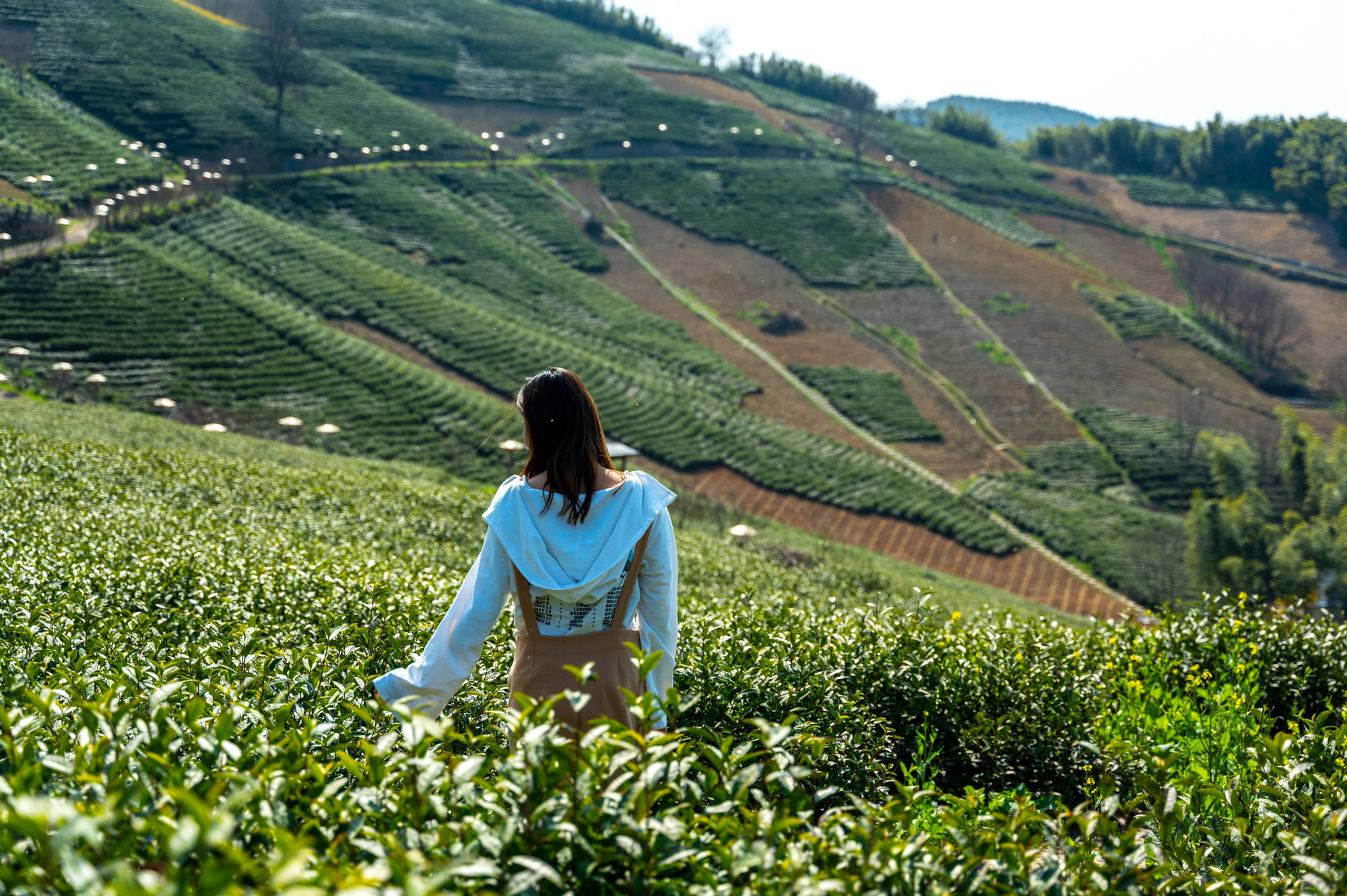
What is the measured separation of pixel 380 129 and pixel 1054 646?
64.1 metres

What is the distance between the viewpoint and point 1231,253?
70.8m

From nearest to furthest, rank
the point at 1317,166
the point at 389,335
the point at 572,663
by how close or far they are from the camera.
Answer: the point at 572,663 < the point at 389,335 < the point at 1317,166

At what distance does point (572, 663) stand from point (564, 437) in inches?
29.6

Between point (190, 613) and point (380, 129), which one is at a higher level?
point (380, 129)

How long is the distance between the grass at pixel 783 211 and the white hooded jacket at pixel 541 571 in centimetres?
5465

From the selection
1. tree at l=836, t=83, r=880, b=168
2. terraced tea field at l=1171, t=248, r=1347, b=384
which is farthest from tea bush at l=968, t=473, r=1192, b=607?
tree at l=836, t=83, r=880, b=168

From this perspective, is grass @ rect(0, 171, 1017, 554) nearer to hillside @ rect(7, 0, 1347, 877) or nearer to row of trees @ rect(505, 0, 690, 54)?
hillside @ rect(7, 0, 1347, 877)

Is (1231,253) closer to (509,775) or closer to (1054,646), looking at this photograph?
(1054,646)

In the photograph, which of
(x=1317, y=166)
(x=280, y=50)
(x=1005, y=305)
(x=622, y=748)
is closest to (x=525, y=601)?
(x=622, y=748)

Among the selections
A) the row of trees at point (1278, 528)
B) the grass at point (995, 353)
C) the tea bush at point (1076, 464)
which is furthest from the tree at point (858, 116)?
the row of trees at point (1278, 528)

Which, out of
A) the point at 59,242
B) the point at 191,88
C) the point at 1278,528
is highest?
the point at 191,88

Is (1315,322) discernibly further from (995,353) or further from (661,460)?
(661,460)

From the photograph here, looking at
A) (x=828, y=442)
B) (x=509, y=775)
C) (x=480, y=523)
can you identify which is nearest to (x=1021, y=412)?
(x=828, y=442)

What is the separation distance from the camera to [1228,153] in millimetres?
88625
